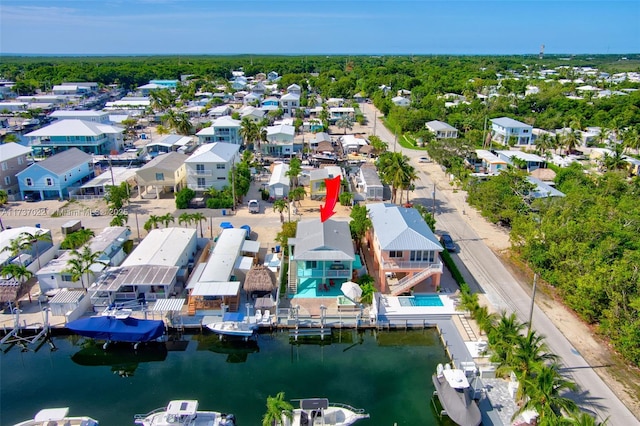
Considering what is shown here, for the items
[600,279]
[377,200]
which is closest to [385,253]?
[600,279]

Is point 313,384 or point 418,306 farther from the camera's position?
point 418,306

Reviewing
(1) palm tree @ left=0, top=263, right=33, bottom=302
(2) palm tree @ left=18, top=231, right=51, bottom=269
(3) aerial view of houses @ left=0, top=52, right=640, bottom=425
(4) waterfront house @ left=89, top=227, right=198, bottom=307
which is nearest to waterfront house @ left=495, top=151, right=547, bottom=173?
(3) aerial view of houses @ left=0, top=52, right=640, bottom=425

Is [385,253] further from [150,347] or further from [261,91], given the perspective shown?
[261,91]

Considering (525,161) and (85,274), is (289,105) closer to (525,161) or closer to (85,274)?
(525,161)

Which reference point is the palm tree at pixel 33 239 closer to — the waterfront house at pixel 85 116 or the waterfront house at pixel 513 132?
the waterfront house at pixel 85 116

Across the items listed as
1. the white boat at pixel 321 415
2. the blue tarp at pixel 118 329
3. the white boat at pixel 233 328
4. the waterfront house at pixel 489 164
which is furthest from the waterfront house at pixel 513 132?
the blue tarp at pixel 118 329

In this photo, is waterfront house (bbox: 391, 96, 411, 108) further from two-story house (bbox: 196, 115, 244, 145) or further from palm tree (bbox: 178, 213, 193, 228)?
palm tree (bbox: 178, 213, 193, 228)

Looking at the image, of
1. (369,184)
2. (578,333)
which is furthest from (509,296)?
Answer: (369,184)
